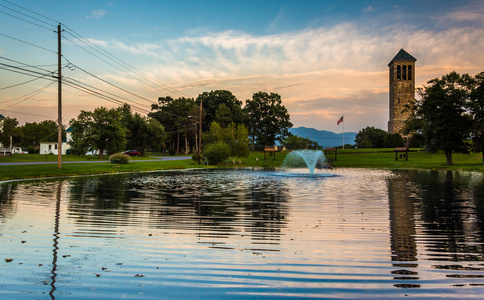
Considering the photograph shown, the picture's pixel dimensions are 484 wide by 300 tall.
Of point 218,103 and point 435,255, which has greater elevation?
point 218,103

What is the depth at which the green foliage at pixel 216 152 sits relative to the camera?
51.8 metres

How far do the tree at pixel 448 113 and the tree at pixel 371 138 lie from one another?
147 ft

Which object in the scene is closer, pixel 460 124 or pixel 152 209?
pixel 152 209

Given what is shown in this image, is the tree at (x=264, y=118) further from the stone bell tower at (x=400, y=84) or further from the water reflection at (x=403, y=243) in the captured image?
the water reflection at (x=403, y=243)

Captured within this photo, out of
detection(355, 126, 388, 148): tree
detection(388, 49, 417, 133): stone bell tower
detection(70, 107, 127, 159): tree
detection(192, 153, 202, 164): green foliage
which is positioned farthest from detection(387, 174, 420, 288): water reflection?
detection(388, 49, 417, 133): stone bell tower

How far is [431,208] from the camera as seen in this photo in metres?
12.5

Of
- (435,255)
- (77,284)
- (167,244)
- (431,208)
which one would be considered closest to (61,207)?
(167,244)

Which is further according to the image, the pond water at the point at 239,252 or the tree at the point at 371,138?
the tree at the point at 371,138

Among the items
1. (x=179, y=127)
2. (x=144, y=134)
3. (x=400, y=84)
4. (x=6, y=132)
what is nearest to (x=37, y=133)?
(x=179, y=127)

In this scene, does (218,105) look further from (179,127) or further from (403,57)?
(403,57)

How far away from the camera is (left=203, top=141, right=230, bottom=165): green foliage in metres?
51.8

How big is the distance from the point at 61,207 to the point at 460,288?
12045 mm

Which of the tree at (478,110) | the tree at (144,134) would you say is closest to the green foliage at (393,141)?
the tree at (478,110)

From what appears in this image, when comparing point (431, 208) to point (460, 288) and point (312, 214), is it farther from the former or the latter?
point (460, 288)
